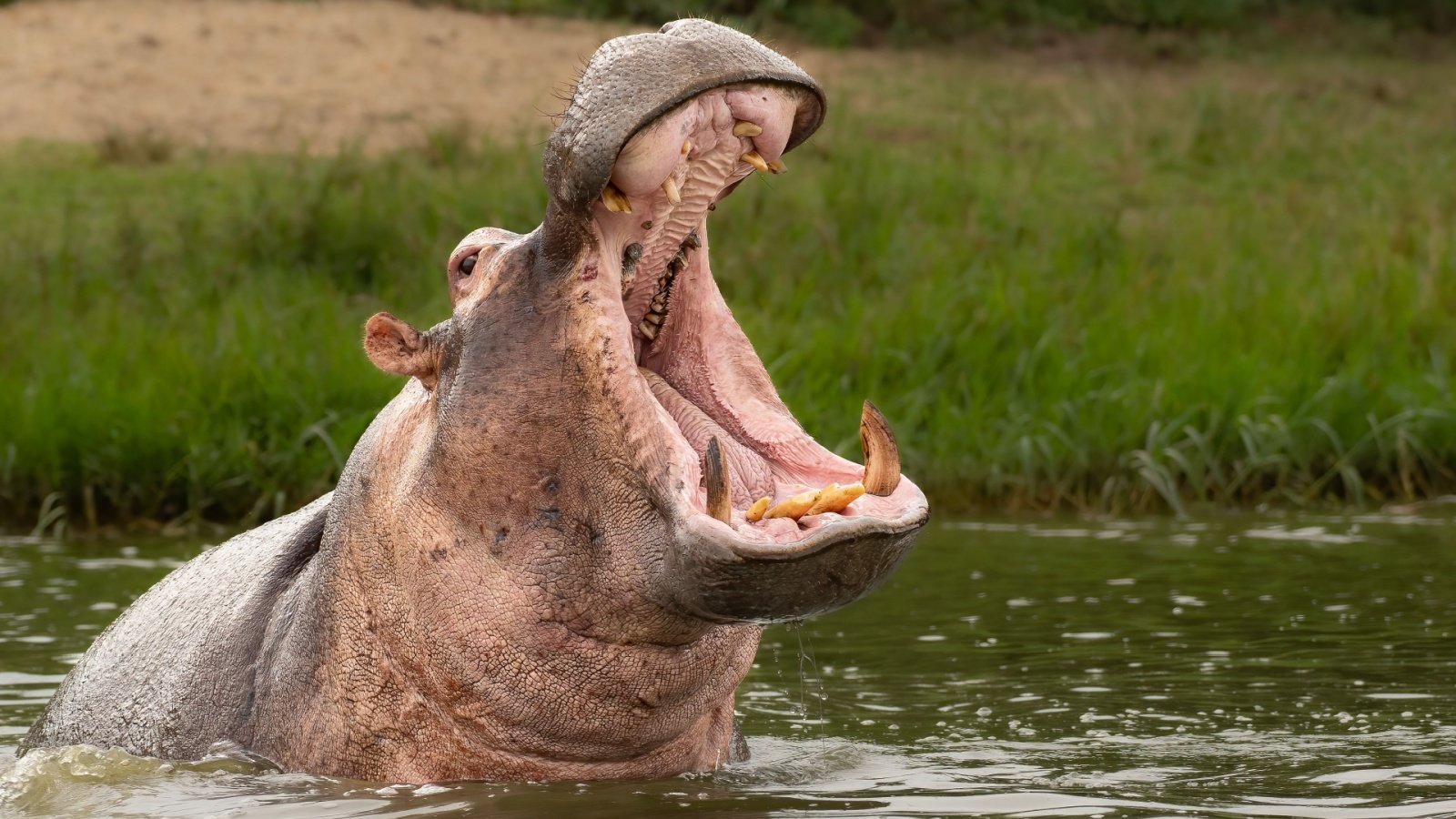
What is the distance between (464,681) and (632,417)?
505 millimetres

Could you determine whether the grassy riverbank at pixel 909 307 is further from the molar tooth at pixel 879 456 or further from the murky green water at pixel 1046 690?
the molar tooth at pixel 879 456

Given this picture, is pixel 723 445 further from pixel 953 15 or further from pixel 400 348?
pixel 953 15

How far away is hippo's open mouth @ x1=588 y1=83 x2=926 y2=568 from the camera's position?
3.03 metres

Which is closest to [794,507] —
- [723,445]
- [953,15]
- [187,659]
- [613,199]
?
[723,445]

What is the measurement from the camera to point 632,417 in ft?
10.3

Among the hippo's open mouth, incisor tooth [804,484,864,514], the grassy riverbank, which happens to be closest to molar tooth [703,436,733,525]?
the hippo's open mouth

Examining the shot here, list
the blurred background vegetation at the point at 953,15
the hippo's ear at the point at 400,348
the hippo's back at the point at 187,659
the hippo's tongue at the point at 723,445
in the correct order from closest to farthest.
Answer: the hippo's tongue at the point at 723,445 < the hippo's ear at the point at 400,348 < the hippo's back at the point at 187,659 < the blurred background vegetation at the point at 953,15

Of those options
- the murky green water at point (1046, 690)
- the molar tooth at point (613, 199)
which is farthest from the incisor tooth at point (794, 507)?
the murky green water at point (1046, 690)

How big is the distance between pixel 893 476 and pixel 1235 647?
222cm

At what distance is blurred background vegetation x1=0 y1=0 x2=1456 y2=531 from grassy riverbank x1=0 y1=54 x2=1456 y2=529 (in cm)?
2

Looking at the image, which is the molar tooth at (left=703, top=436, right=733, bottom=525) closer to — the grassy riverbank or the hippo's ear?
the hippo's ear

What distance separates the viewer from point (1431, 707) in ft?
14.0

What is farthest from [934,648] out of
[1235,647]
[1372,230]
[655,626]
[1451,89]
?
[1451,89]

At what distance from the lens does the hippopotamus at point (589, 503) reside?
3.02 meters
